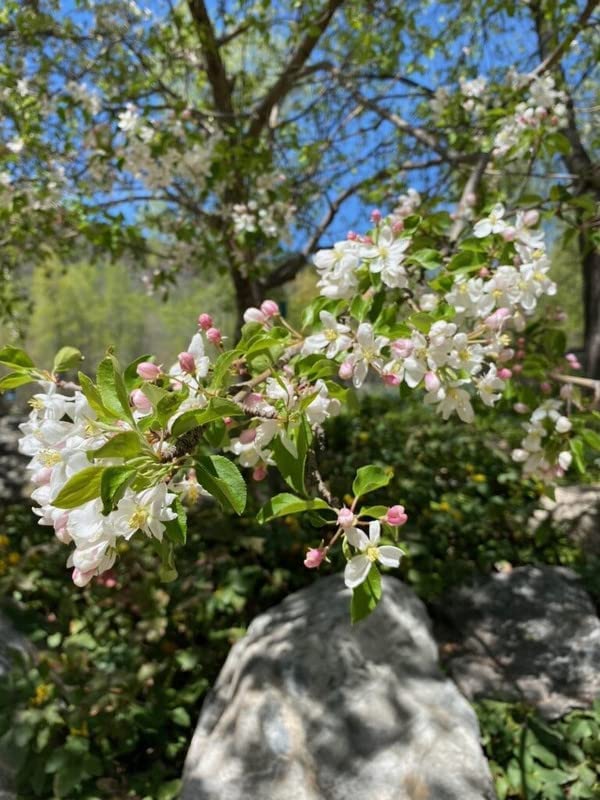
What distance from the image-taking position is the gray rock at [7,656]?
1.72 m

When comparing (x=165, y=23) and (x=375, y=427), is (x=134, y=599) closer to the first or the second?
(x=375, y=427)

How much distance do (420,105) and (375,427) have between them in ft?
8.06

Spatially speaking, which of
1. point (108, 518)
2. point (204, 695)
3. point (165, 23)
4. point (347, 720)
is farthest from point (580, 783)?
point (165, 23)

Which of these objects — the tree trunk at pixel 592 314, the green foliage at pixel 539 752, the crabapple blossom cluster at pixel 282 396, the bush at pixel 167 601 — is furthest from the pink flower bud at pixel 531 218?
the tree trunk at pixel 592 314

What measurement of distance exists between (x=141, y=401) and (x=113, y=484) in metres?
0.22

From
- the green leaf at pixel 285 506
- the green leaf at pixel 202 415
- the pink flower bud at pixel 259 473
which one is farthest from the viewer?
the pink flower bud at pixel 259 473

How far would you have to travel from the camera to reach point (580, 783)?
193cm

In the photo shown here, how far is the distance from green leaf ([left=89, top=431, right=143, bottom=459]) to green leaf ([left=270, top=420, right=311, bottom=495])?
0.93ft

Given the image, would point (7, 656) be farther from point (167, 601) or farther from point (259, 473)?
point (259, 473)

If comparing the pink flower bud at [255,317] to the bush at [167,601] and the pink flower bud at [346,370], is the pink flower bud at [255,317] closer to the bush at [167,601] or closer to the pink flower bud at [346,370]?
the pink flower bud at [346,370]

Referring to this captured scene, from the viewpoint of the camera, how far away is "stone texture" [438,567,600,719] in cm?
239

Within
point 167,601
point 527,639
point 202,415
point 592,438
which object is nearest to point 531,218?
point 592,438

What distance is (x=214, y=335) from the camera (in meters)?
1.14

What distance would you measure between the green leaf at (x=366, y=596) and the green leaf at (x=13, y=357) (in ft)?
2.31
